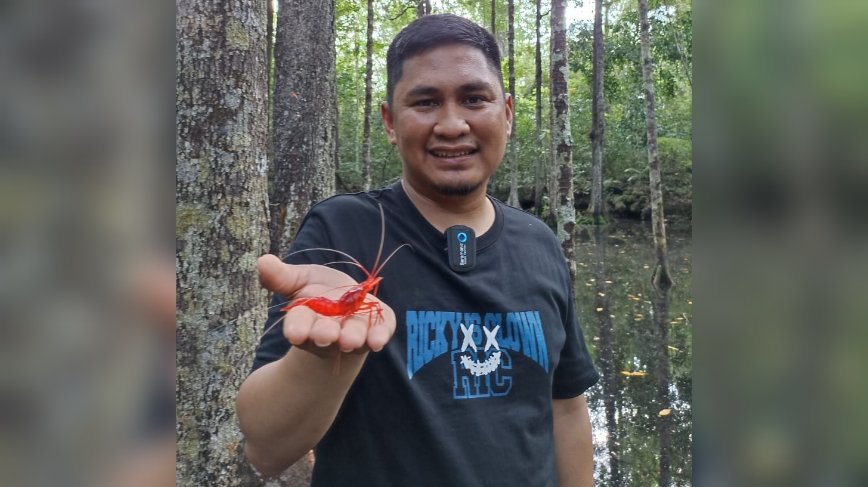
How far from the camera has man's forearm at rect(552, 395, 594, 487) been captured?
82.0 inches

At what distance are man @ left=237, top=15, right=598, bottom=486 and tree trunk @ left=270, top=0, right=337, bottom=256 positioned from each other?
4.39 metres

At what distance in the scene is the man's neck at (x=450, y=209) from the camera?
1879mm

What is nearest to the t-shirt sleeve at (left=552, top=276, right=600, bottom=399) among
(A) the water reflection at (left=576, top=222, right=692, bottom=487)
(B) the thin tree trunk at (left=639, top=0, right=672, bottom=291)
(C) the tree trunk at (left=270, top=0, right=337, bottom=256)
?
(A) the water reflection at (left=576, top=222, right=692, bottom=487)

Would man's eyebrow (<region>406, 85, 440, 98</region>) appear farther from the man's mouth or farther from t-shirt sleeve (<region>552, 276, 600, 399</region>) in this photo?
t-shirt sleeve (<region>552, 276, 600, 399</region>)

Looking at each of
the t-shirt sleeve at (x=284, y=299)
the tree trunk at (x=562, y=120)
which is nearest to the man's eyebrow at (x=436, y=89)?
the t-shirt sleeve at (x=284, y=299)

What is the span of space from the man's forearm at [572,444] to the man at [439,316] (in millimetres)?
17

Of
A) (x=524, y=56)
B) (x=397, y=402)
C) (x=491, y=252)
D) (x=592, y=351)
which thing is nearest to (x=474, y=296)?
(x=491, y=252)

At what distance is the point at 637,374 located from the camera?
6617mm

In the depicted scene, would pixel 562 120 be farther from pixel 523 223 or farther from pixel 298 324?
pixel 298 324
